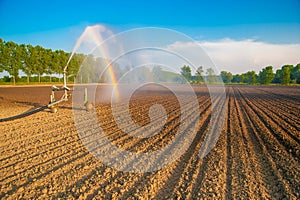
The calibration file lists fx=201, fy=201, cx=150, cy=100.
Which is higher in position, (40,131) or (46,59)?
(46,59)

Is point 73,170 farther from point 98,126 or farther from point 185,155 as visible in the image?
point 98,126

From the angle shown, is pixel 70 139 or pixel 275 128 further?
pixel 275 128

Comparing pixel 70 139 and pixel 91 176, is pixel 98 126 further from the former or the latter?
pixel 91 176

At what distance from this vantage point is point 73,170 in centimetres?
434

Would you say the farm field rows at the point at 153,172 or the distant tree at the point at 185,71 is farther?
the distant tree at the point at 185,71

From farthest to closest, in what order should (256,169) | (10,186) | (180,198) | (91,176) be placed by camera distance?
(256,169)
(91,176)
(10,186)
(180,198)

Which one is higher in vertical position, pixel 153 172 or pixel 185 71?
pixel 185 71

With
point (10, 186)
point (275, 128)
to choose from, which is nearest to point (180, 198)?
point (10, 186)

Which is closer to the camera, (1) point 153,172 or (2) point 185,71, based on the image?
(1) point 153,172

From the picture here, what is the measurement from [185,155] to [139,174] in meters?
1.61

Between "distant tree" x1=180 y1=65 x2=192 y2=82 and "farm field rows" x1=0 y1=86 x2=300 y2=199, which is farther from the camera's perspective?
"distant tree" x1=180 y1=65 x2=192 y2=82

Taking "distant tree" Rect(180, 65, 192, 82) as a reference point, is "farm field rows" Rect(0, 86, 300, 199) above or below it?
below

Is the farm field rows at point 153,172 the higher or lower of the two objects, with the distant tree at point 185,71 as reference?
lower

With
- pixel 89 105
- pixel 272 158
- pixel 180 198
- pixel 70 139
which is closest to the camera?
pixel 180 198
